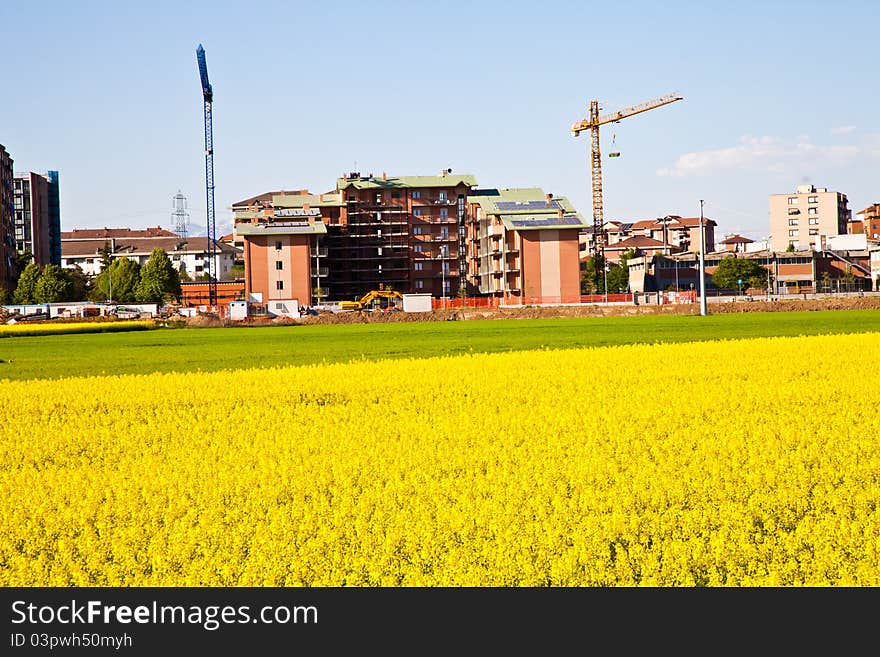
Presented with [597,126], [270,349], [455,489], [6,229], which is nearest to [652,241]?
[597,126]

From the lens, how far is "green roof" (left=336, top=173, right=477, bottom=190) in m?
135

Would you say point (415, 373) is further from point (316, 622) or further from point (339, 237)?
point (339, 237)

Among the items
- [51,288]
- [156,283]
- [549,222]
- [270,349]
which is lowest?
[270,349]

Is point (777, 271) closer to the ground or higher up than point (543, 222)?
closer to the ground

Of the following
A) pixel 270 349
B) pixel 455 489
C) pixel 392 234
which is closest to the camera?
pixel 455 489

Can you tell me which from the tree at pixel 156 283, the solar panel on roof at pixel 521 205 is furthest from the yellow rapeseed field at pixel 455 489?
the tree at pixel 156 283

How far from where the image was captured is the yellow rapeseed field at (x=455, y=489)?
759cm

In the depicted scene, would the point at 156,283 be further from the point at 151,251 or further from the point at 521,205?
the point at 151,251

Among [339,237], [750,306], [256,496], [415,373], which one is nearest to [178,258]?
[339,237]

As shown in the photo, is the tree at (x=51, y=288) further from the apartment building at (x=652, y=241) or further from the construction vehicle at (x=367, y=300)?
the apartment building at (x=652, y=241)

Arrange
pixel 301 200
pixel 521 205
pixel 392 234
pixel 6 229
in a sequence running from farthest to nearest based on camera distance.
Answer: pixel 301 200
pixel 6 229
pixel 392 234
pixel 521 205

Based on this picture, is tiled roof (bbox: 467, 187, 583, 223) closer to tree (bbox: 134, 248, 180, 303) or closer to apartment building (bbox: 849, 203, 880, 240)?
tree (bbox: 134, 248, 180, 303)

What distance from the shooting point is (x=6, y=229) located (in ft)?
450

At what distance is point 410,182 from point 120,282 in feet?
121
